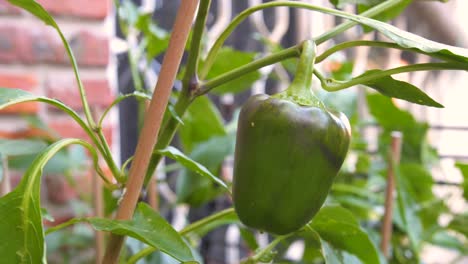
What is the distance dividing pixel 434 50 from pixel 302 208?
0.35 ft

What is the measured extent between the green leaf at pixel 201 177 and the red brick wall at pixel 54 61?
11.7 inches

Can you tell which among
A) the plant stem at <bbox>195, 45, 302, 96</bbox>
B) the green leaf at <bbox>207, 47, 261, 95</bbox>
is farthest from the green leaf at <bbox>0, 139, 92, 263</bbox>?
the green leaf at <bbox>207, 47, 261, 95</bbox>

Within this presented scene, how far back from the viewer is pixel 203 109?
786mm

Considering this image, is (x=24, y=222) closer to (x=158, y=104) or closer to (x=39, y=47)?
(x=158, y=104)

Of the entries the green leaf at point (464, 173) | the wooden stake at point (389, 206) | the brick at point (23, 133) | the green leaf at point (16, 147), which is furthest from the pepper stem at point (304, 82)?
the brick at point (23, 133)

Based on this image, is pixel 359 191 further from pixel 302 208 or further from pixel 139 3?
pixel 139 3

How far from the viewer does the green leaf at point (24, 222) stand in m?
0.32

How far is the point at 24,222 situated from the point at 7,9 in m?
0.79

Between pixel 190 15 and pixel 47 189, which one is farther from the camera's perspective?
pixel 47 189

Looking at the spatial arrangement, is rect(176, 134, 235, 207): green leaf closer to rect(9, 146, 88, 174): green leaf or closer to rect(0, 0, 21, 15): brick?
rect(9, 146, 88, 174): green leaf

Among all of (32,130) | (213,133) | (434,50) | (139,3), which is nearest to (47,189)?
(32,130)

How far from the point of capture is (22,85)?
1031 mm

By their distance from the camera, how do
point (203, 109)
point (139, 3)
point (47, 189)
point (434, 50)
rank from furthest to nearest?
point (139, 3), point (47, 189), point (203, 109), point (434, 50)

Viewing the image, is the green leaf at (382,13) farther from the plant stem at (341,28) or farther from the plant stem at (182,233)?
the plant stem at (182,233)
